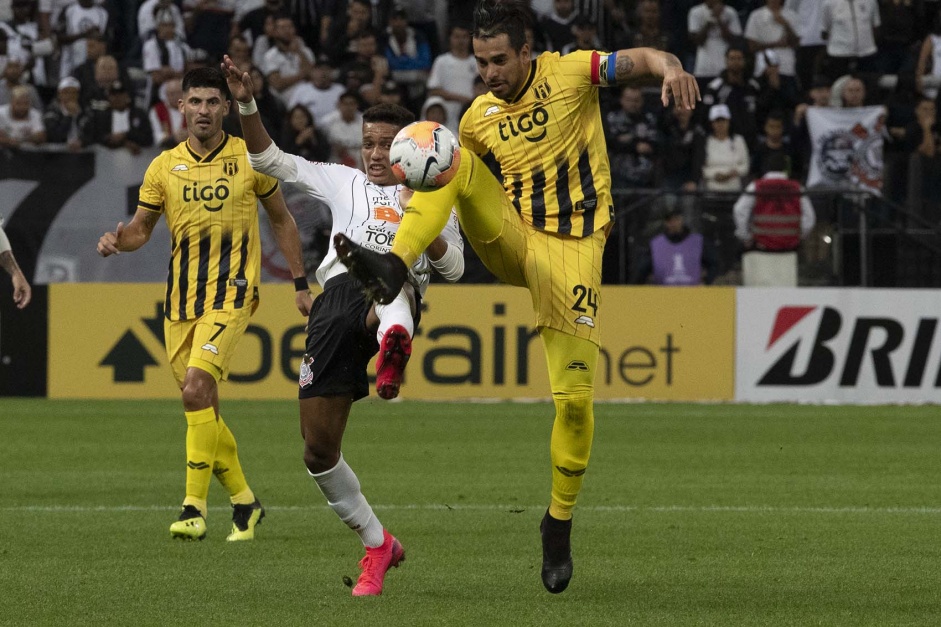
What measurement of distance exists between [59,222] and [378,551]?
1036cm

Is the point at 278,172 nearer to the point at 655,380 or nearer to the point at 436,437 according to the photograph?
the point at 436,437

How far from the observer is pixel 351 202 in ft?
23.1

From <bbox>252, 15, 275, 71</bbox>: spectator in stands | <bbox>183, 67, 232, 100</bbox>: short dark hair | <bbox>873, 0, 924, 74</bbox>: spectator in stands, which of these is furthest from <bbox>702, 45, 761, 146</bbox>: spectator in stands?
<bbox>183, 67, 232, 100</bbox>: short dark hair

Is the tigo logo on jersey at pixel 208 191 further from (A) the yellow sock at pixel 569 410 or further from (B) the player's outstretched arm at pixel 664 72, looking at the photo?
(B) the player's outstretched arm at pixel 664 72

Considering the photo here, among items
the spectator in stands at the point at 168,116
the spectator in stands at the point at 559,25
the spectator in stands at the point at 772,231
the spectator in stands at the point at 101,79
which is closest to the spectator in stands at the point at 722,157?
the spectator in stands at the point at 772,231

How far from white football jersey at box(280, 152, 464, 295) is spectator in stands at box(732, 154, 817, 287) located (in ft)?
32.4

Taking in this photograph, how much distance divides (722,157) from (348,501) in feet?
39.0

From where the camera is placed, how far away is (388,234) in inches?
274

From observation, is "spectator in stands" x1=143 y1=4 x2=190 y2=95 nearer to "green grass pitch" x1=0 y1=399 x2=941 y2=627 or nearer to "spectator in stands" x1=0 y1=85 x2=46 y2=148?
"spectator in stands" x1=0 y1=85 x2=46 y2=148

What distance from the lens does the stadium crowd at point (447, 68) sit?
17.2 metres

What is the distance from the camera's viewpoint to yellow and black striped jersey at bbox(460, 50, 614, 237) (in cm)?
636

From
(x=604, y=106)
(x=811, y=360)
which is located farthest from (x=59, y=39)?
(x=811, y=360)

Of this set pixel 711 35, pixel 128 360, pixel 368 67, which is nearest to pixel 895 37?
pixel 711 35

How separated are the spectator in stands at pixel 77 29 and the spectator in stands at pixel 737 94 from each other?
7.29 meters
